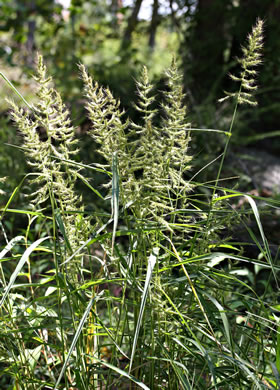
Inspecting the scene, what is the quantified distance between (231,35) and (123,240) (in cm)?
252

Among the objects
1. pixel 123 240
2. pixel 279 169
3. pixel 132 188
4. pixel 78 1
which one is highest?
pixel 78 1

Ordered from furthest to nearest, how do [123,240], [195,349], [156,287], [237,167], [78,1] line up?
[78,1]
[237,167]
[123,240]
[195,349]
[156,287]

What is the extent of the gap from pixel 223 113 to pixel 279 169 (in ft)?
2.10

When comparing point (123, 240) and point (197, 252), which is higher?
point (197, 252)

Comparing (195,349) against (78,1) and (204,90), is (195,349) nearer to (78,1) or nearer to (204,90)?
(204,90)

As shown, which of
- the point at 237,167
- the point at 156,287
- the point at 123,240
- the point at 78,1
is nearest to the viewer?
the point at 156,287

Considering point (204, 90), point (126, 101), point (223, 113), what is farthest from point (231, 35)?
point (126, 101)

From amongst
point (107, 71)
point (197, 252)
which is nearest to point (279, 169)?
point (107, 71)

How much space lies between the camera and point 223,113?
373cm

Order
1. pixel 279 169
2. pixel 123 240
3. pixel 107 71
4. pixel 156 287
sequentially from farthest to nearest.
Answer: pixel 107 71
pixel 279 169
pixel 123 240
pixel 156 287

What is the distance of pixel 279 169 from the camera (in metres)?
3.58

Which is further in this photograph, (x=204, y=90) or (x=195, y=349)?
(x=204, y=90)

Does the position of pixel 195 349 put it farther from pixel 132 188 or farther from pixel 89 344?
pixel 132 188

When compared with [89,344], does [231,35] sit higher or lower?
higher
